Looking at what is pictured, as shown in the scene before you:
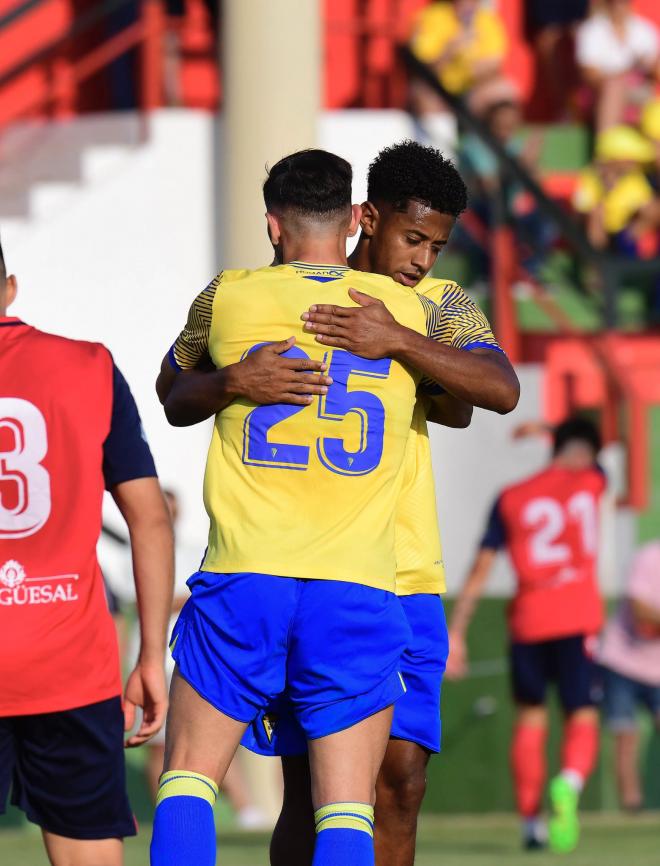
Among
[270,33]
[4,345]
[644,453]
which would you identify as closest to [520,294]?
[644,453]

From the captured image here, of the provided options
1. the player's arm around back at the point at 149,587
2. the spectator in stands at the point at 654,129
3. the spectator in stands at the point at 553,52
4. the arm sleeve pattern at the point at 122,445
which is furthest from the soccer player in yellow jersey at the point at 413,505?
the spectator in stands at the point at 553,52

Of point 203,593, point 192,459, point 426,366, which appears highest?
point 426,366

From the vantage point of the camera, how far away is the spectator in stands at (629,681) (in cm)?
1090

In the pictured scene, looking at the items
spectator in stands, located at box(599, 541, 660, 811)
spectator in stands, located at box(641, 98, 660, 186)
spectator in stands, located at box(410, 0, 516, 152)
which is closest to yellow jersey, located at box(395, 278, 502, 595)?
spectator in stands, located at box(599, 541, 660, 811)

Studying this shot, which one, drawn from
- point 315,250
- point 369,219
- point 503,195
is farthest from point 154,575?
point 503,195

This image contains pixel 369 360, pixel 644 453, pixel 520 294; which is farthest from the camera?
pixel 520 294

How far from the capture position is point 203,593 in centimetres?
403

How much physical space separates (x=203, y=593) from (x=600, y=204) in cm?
909

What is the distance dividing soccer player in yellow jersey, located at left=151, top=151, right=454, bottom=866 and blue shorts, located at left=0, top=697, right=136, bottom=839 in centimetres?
30

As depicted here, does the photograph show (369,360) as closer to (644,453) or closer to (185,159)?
(644,453)

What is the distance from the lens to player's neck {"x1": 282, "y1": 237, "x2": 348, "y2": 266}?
13.5 ft

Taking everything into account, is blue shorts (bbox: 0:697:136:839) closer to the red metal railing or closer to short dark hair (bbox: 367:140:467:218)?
short dark hair (bbox: 367:140:467:218)

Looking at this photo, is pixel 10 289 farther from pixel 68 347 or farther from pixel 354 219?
pixel 354 219

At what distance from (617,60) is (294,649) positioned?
10566mm
